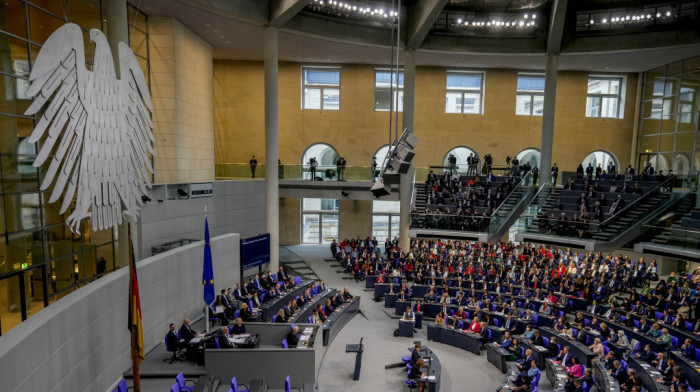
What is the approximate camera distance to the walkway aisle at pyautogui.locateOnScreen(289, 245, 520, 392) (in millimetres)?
11641

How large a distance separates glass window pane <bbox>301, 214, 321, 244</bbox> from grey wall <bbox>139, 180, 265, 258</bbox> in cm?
555

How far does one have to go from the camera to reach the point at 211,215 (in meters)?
20.5

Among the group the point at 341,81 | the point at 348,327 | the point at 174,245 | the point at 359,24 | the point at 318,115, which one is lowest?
the point at 348,327

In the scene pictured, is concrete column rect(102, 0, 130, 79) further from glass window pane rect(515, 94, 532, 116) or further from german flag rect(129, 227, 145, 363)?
glass window pane rect(515, 94, 532, 116)

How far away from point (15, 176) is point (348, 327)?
11055mm

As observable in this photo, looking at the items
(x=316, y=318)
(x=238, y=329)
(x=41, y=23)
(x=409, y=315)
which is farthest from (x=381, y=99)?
(x=238, y=329)

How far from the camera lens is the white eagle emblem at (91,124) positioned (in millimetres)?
5809

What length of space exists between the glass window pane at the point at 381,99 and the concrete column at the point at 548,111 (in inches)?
388

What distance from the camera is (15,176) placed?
10.7m

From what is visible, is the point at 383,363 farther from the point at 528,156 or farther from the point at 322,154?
the point at 528,156

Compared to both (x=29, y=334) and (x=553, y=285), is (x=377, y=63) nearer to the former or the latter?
(x=553, y=285)

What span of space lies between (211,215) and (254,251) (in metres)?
3.81

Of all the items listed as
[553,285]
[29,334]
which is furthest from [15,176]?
[553,285]

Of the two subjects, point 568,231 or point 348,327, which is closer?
point 348,327
